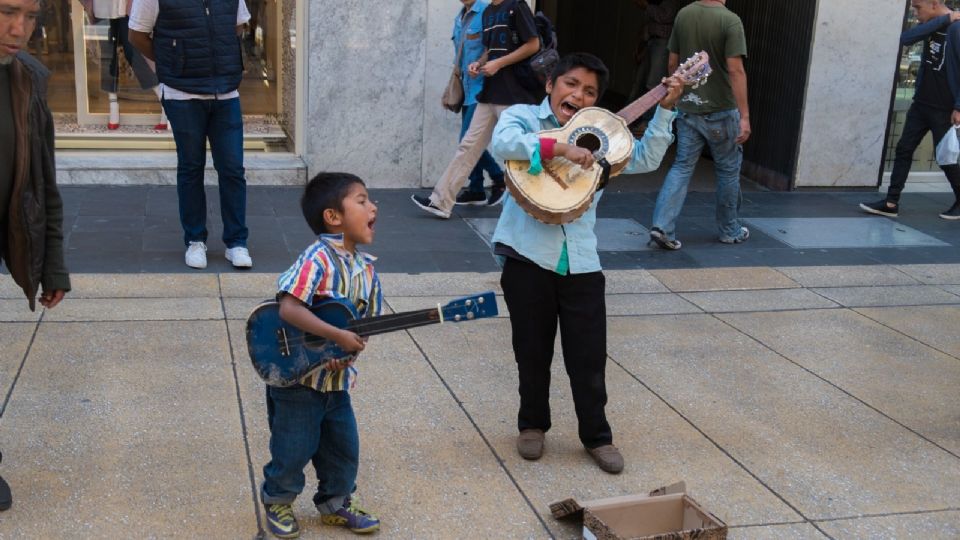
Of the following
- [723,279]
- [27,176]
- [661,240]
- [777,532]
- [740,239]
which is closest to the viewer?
[27,176]

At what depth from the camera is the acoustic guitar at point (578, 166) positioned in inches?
160

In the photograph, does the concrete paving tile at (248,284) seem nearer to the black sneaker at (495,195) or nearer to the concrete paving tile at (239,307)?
the concrete paving tile at (239,307)

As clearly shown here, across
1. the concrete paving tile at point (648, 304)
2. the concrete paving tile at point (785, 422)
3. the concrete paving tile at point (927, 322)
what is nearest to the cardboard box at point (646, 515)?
the concrete paving tile at point (785, 422)

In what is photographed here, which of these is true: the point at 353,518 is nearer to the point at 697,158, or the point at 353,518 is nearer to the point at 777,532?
the point at 777,532

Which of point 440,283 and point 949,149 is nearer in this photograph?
point 440,283

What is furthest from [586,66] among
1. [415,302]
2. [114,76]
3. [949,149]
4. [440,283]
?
[114,76]

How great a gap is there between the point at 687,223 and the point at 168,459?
5.22 m

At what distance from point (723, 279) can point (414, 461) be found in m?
3.34

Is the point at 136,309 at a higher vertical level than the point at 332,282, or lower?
lower

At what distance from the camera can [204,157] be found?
659 cm

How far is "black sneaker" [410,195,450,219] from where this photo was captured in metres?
8.06

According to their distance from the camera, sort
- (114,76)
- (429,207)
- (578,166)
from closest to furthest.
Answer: (578,166) < (429,207) < (114,76)

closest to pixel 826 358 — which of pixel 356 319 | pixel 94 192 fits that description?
pixel 356 319

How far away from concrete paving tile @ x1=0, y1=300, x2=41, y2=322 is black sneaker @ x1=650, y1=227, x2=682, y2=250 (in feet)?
13.1
